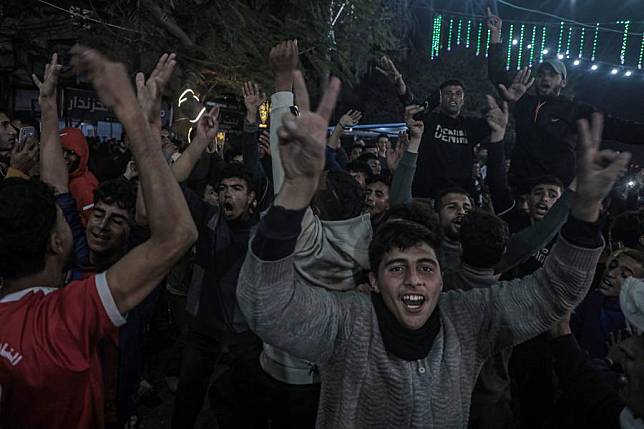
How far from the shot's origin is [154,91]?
110 inches

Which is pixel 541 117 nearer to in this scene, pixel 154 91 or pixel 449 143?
pixel 449 143

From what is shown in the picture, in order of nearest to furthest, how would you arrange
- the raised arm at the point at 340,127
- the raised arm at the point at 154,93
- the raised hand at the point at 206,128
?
the raised arm at the point at 154,93 → the raised hand at the point at 206,128 → the raised arm at the point at 340,127

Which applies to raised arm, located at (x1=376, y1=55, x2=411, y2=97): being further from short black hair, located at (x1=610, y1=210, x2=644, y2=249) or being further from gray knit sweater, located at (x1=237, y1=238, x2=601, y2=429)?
gray knit sweater, located at (x1=237, y1=238, x2=601, y2=429)

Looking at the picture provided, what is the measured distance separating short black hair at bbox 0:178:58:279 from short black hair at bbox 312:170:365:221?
1.31 metres

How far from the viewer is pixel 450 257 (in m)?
3.60

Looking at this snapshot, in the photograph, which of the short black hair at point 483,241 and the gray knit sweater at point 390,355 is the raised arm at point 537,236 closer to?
the short black hair at point 483,241

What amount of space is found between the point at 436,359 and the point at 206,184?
4.52m

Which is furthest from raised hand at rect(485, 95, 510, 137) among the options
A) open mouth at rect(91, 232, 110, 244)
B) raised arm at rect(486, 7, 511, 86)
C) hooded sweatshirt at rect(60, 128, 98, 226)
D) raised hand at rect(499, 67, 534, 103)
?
hooded sweatshirt at rect(60, 128, 98, 226)

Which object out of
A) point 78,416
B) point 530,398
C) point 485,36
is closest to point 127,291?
point 78,416

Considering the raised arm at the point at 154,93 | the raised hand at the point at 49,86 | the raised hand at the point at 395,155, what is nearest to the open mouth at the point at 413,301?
the raised arm at the point at 154,93

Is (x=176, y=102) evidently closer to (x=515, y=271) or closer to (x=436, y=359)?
(x=515, y=271)

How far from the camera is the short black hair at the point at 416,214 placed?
2771 mm

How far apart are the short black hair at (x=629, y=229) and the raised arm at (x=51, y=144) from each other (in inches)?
172

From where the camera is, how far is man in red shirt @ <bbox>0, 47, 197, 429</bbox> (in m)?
1.81
